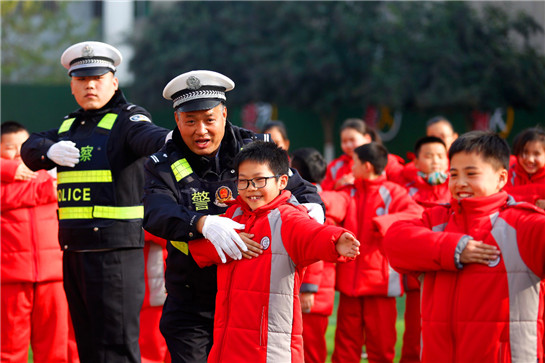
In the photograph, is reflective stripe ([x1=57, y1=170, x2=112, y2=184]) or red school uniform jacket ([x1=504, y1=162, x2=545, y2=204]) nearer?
reflective stripe ([x1=57, y1=170, x2=112, y2=184])

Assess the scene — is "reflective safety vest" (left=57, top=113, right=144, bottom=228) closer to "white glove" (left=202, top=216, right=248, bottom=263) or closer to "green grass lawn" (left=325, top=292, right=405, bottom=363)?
"white glove" (left=202, top=216, right=248, bottom=263)

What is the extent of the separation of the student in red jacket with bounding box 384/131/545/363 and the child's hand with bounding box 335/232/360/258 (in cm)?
50

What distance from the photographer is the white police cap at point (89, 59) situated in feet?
17.7

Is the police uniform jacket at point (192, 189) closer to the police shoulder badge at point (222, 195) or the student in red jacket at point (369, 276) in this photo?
the police shoulder badge at point (222, 195)

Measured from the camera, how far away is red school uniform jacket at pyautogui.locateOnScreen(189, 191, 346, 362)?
3.95 metres

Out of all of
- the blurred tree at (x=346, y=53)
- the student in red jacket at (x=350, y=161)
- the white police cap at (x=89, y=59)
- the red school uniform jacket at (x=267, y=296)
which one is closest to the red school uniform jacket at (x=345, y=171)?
the student in red jacket at (x=350, y=161)

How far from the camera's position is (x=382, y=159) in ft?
22.9

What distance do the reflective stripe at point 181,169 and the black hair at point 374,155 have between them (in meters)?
2.79

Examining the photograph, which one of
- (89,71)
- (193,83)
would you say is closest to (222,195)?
(193,83)

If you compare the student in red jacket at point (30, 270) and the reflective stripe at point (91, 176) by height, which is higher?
the reflective stripe at point (91, 176)

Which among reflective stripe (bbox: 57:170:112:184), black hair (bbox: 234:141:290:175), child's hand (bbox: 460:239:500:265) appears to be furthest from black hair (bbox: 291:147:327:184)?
child's hand (bbox: 460:239:500:265)

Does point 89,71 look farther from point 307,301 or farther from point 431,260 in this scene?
point 431,260

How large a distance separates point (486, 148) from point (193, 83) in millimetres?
1531

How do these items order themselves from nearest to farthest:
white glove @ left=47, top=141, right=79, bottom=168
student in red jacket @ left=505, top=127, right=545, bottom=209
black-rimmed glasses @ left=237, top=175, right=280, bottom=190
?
black-rimmed glasses @ left=237, top=175, right=280, bottom=190, white glove @ left=47, top=141, right=79, bottom=168, student in red jacket @ left=505, top=127, right=545, bottom=209
